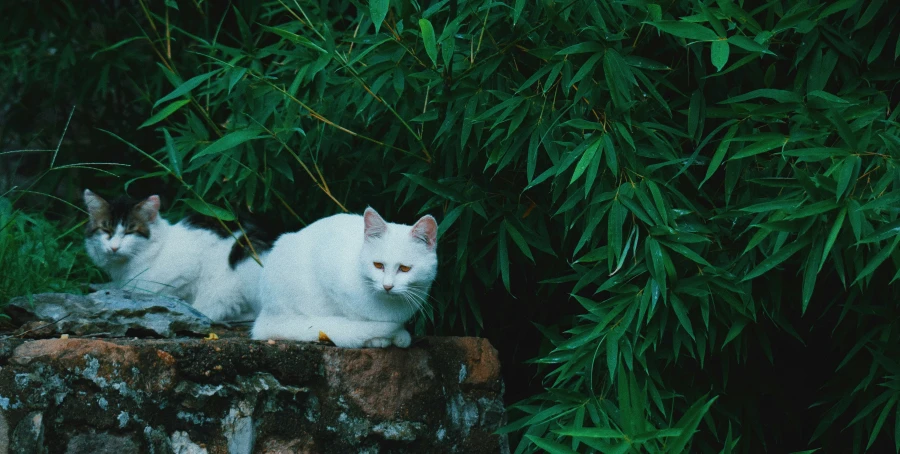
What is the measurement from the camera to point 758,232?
239 centimetres

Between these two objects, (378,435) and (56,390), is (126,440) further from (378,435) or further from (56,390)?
(378,435)

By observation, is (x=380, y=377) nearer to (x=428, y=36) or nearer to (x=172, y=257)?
(x=428, y=36)

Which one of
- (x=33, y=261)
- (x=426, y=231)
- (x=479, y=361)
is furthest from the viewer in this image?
(x=33, y=261)

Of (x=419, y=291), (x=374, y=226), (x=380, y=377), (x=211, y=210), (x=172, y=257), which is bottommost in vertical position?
(x=172, y=257)

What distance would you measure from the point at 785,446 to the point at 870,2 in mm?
1487

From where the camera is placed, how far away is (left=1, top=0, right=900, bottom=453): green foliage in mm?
2387

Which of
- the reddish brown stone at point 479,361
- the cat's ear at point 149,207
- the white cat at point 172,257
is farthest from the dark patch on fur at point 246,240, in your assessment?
the reddish brown stone at point 479,361

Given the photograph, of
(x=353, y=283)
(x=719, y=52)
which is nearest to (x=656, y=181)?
(x=719, y=52)

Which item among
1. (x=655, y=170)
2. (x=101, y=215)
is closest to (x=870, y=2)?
(x=655, y=170)

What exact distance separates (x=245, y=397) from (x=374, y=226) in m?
0.62

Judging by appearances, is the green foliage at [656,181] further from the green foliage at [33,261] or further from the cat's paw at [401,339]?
the green foliage at [33,261]

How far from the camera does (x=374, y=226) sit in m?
2.66

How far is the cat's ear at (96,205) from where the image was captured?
3.76 metres

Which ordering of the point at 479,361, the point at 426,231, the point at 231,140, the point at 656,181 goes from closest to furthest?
the point at 656,181
the point at 426,231
the point at 231,140
the point at 479,361
